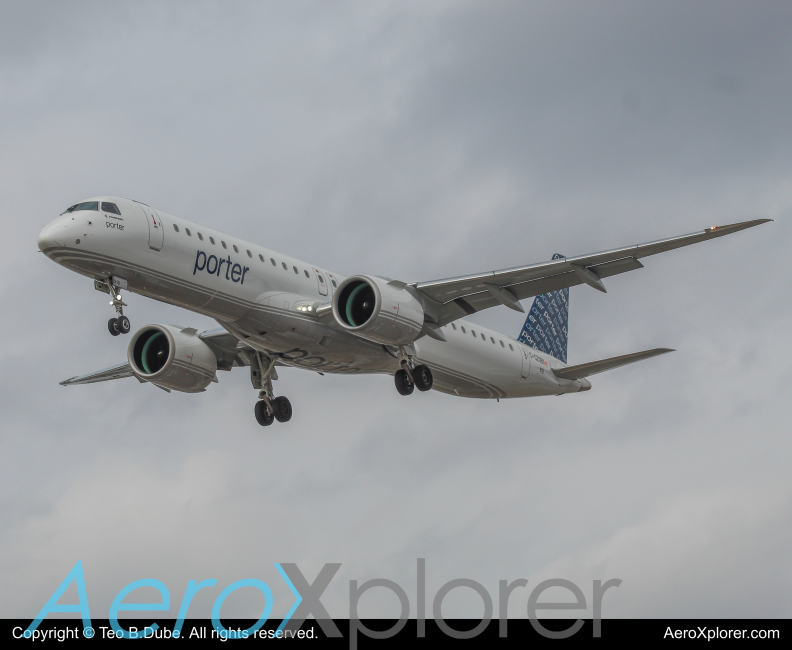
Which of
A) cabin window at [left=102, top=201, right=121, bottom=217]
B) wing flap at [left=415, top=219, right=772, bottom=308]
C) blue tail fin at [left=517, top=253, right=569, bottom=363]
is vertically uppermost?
blue tail fin at [left=517, top=253, right=569, bottom=363]

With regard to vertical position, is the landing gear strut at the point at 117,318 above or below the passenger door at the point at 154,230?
below

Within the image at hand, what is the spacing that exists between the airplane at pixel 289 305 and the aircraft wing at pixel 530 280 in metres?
0.04

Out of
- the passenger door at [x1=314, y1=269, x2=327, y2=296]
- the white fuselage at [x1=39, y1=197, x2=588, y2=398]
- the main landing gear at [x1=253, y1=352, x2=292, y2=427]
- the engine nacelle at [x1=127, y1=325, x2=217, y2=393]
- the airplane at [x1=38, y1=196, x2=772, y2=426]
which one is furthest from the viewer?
the main landing gear at [x1=253, y1=352, x2=292, y2=427]

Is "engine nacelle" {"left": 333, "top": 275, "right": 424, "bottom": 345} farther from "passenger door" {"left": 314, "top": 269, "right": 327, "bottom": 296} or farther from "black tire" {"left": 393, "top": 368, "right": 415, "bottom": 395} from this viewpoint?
"black tire" {"left": 393, "top": 368, "right": 415, "bottom": 395}

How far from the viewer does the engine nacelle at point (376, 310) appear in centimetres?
3656

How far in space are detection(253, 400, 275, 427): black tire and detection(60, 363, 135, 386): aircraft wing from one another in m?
5.87

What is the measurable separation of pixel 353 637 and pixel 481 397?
17.1 metres

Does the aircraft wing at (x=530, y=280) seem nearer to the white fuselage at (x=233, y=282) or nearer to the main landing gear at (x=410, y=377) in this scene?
the main landing gear at (x=410, y=377)

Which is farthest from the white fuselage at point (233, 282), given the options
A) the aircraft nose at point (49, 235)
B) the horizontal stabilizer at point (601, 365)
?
the horizontal stabilizer at point (601, 365)

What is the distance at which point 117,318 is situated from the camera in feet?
111

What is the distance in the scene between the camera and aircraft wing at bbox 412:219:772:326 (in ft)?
116

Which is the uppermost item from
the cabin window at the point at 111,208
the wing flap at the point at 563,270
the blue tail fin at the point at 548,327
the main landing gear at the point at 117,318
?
the blue tail fin at the point at 548,327

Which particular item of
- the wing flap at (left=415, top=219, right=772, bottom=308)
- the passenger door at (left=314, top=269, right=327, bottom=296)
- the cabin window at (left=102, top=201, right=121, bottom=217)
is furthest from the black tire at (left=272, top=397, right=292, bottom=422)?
the cabin window at (left=102, top=201, right=121, bottom=217)

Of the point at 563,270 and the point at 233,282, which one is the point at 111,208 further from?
the point at 563,270
